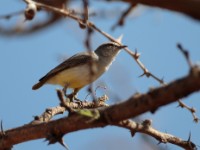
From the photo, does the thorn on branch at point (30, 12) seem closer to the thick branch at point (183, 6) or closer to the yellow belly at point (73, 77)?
the yellow belly at point (73, 77)

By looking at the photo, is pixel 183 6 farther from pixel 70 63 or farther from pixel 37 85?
pixel 37 85

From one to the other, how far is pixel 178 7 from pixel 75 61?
5.47 meters

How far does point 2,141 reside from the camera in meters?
4.46

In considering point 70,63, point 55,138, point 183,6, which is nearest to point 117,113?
point 55,138

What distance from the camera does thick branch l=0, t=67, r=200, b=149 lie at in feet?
8.10

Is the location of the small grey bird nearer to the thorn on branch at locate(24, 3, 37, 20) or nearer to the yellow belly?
the yellow belly

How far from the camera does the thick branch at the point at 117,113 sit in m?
2.47

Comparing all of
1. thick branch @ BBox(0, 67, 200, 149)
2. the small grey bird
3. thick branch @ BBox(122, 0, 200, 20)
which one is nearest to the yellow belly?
the small grey bird

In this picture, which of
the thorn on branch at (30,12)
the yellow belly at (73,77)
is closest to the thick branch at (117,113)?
the thorn on branch at (30,12)

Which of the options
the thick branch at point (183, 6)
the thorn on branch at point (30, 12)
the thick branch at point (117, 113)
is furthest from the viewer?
the thorn on branch at point (30, 12)

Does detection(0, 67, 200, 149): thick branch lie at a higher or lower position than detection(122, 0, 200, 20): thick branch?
higher

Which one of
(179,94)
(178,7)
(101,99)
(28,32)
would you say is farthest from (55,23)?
(178,7)

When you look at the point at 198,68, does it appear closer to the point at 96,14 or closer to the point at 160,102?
the point at 160,102

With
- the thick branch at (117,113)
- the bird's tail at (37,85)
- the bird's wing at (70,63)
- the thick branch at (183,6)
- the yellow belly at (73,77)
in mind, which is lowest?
the thick branch at (183,6)
